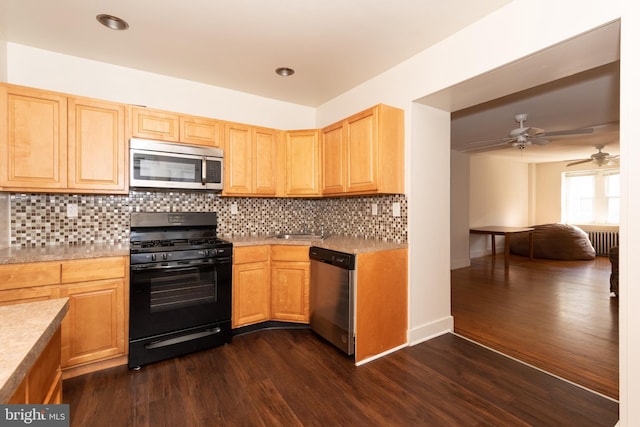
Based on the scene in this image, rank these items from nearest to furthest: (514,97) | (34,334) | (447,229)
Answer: (34,334)
(447,229)
(514,97)

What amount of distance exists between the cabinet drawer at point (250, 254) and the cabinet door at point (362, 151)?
1.03 meters

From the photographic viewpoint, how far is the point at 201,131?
2.97m

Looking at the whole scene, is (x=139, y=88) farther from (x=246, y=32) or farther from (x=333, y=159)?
(x=333, y=159)

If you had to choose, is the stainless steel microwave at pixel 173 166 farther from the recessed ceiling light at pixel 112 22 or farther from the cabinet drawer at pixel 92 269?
the recessed ceiling light at pixel 112 22

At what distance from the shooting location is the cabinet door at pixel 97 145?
244 cm

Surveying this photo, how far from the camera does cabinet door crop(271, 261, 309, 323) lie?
301 cm

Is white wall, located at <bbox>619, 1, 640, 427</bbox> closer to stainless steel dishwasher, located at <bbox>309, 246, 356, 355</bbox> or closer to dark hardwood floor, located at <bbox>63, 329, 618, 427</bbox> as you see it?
dark hardwood floor, located at <bbox>63, 329, 618, 427</bbox>

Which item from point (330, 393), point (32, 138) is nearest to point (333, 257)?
point (330, 393)

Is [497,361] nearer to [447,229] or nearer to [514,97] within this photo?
[447,229]

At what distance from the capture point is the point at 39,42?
2.50 metres

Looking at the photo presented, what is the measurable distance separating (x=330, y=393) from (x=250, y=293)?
1233 millimetres

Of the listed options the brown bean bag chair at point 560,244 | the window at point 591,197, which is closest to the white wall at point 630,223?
the brown bean bag chair at point 560,244

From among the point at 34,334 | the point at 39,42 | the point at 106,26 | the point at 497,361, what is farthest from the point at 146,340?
the point at 497,361

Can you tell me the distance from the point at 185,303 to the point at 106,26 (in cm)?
221
